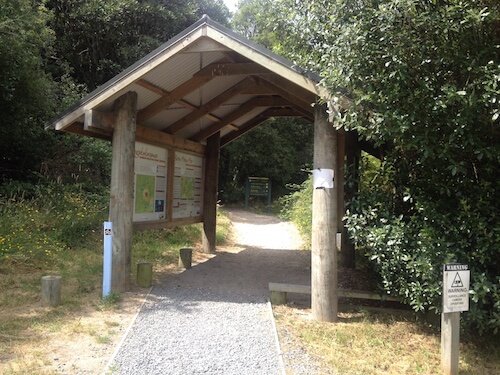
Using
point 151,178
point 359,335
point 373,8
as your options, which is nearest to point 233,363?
point 359,335

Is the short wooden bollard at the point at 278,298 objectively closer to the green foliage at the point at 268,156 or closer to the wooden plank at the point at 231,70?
the wooden plank at the point at 231,70

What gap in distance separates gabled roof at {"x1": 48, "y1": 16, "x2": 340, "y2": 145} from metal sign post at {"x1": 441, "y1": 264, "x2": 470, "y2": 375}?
2462 mm

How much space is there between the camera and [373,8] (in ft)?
14.5

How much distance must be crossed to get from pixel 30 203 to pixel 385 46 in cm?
978

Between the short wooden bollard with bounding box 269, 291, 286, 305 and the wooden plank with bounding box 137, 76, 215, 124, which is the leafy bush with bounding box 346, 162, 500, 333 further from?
the wooden plank with bounding box 137, 76, 215, 124

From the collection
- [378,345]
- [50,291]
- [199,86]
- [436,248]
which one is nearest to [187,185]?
[199,86]

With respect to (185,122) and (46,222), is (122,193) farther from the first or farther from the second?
(46,222)

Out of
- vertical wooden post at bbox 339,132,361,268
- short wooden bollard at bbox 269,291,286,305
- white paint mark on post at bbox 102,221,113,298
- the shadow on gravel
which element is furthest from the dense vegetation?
white paint mark on post at bbox 102,221,113,298

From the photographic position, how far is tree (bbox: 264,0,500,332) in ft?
12.9

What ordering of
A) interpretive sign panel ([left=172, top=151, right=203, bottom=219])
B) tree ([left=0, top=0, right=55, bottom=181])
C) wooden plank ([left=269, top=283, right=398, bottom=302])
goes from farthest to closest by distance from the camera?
tree ([left=0, top=0, right=55, bottom=181]) → interpretive sign panel ([left=172, top=151, right=203, bottom=219]) → wooden plank ([left=269, top=283, right=398, bottom=302])

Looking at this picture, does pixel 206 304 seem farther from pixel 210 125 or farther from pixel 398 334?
pixel 210 125

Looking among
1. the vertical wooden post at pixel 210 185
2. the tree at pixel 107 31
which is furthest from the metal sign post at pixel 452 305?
the tree at pixel 107 31

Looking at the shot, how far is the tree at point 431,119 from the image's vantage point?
3.94m

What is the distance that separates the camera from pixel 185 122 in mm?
8539
